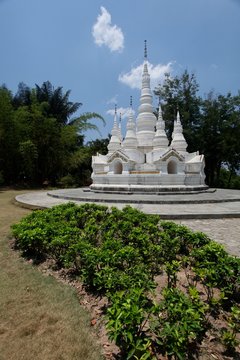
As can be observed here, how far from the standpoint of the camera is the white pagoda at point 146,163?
15.0m

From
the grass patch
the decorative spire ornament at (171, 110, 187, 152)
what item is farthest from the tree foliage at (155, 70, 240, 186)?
the grass patch

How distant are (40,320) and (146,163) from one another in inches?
586

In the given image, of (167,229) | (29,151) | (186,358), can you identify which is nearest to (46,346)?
(186,358)

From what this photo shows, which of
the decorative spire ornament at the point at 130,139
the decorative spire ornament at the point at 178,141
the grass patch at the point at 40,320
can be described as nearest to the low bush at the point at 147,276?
the grass patch at the point at 40,320

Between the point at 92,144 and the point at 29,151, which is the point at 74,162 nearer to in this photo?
the point at 29,151

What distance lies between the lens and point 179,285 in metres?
3.64

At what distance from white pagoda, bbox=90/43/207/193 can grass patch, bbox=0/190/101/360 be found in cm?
1059

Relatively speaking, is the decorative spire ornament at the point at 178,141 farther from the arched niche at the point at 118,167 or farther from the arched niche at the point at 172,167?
the arched niche at the point at 118,167

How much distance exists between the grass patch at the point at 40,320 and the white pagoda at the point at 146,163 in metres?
10.6

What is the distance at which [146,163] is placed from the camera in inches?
679

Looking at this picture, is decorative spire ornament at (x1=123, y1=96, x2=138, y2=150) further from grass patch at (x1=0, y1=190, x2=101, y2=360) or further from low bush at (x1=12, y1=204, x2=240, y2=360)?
grass patch at (x1=0, y1=190, x2=101, y2=360)

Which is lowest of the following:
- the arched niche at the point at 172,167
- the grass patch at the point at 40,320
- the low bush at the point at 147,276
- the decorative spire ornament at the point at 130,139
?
the grass patch at the point at 40,320

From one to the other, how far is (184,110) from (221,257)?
1095 inches

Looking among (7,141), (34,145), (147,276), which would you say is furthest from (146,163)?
(147,276)
